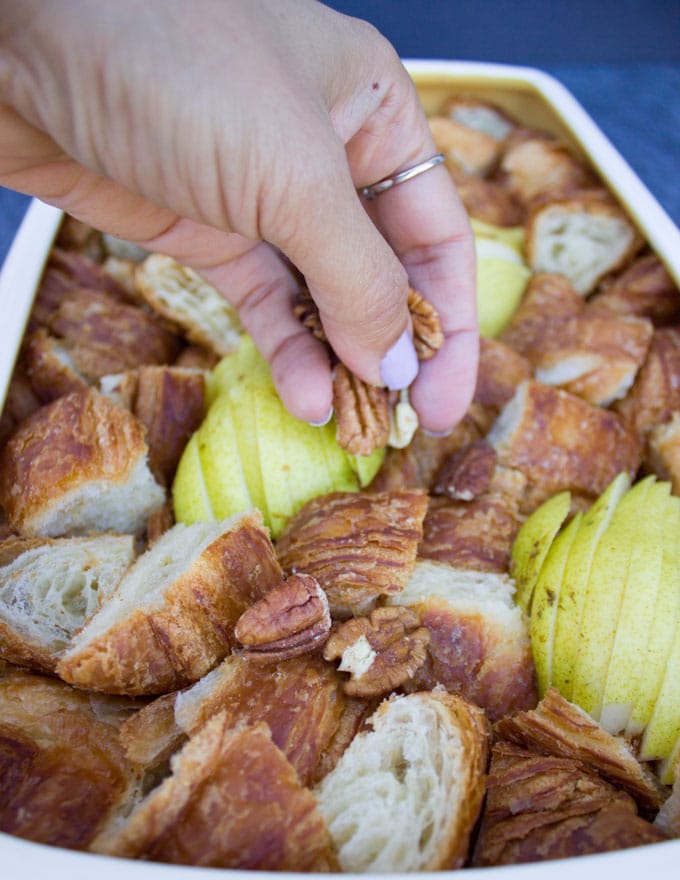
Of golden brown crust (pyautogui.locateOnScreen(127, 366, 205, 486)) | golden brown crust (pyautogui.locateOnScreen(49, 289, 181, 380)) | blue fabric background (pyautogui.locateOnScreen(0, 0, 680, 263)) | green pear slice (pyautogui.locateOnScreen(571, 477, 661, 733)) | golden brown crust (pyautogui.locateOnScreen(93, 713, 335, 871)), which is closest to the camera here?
golden brown crust (pyautogui.locateOnScreen(93, 713, 335, 871))

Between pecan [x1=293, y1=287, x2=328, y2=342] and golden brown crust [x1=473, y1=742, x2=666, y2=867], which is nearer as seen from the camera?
golden brown crust [x1=473, y1=742, x2=666, y2=867]

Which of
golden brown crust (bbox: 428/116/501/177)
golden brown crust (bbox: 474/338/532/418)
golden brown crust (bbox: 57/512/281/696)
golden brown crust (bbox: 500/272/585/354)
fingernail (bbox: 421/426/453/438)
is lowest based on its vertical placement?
Answer: golden brown crust (bbox: 57/512/281/696)

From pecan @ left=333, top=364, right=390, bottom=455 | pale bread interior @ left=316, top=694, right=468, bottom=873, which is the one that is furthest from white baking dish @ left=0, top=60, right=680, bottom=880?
pecan @ left=333, top=364, right=390, bottom=455

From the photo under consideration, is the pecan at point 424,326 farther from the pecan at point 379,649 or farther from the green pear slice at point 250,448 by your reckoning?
the pecan at point 379,649

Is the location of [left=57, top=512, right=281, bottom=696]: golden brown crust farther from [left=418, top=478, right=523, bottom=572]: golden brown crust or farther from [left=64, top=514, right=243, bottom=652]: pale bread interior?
[left=418, top=478, right=523, bottom=572]: golden brown crust

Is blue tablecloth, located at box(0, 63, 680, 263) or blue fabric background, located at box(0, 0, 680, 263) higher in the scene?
blue fabric background, located at box(0, 0, 680, 263)

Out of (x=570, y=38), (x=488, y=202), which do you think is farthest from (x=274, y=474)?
(x=570, y=38)
